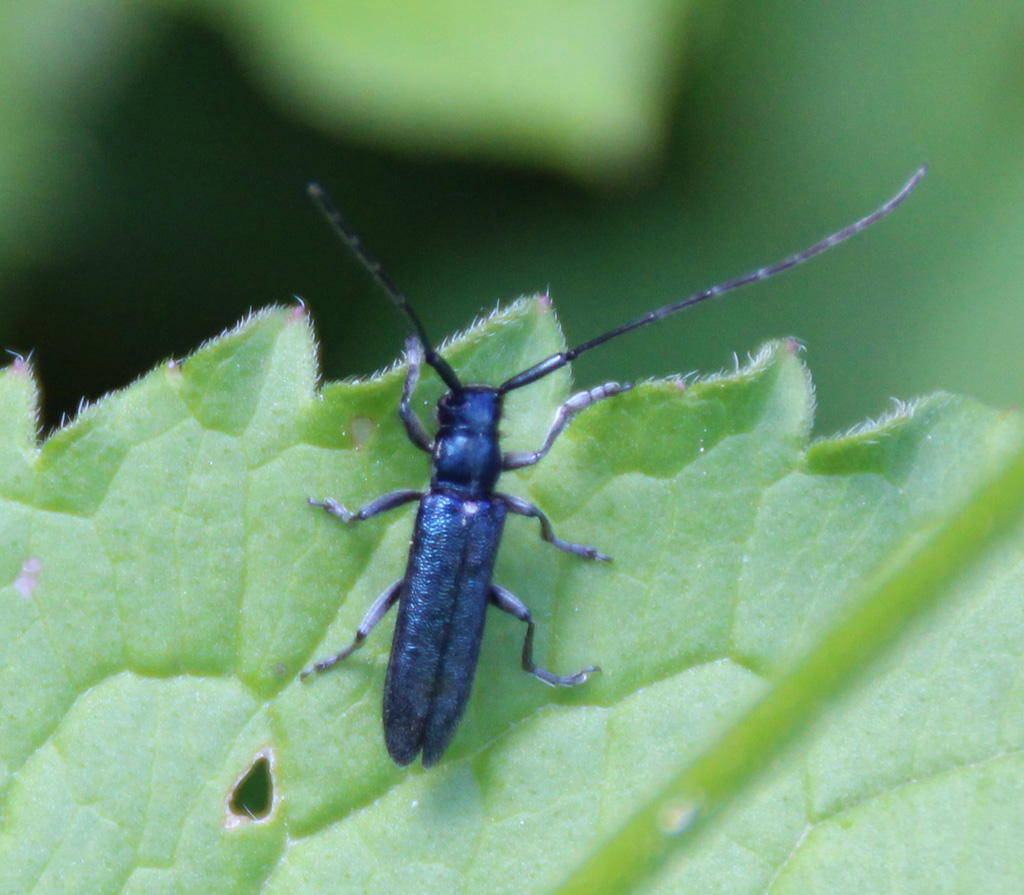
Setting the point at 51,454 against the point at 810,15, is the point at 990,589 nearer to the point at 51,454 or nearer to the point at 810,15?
the point at 51,454

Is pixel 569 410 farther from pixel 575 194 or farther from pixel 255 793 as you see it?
pixel 575 194

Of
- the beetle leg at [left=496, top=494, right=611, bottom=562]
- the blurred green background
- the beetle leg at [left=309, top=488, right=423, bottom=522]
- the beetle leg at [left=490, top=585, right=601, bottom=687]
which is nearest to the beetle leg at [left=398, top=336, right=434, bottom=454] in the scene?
the beetle leg at [left=309, top=488, right=423, bottom=522]

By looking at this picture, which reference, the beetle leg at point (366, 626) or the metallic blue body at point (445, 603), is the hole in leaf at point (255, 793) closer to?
the beetle leg at point (366, 626)

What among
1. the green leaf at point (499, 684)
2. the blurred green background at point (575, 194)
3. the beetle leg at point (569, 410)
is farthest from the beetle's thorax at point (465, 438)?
the blurred green background at point (575, 194)

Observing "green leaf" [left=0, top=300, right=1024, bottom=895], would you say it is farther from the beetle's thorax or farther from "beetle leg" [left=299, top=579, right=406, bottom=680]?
the beetle's thorax

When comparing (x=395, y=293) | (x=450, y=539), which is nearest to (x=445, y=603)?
(x=450, y=539)

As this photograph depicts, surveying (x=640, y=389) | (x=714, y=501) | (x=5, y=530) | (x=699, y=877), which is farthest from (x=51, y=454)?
(x=699, y=877)
